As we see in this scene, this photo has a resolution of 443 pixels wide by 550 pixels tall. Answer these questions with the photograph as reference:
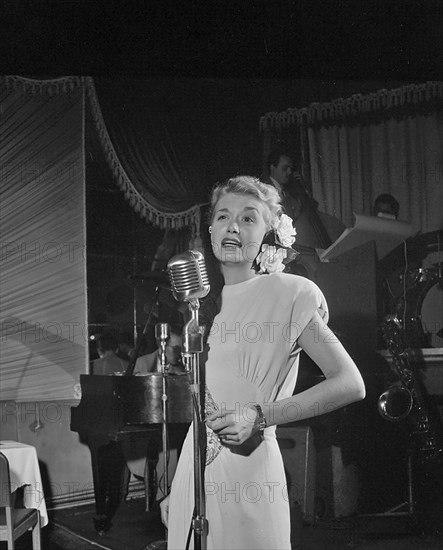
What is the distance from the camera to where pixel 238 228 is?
1921mm

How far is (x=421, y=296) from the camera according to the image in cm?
378

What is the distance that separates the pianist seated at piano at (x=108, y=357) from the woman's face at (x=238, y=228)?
2.37 metres

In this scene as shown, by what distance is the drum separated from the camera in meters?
3.77

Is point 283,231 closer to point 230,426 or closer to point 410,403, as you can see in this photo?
point 230,426

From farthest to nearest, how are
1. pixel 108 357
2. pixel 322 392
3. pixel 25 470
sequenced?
pixel 108 357 → pixel 25 470 → pixel 322 392

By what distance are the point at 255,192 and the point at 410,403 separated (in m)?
2.36

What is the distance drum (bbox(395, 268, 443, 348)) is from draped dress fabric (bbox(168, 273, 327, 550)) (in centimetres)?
216

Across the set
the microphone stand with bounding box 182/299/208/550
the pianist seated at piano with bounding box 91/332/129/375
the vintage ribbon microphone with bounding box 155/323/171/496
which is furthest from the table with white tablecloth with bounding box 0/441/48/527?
the microphone stand with bounding box 182/299/208/550

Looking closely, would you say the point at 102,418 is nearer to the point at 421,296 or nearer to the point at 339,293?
the point at 339,293

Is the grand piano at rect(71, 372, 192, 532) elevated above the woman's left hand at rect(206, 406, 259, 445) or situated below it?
below

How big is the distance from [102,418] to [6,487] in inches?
27.5

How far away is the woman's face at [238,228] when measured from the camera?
1.92 m

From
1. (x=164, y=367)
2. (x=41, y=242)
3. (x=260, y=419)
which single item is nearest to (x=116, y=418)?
(x=164, y=367)

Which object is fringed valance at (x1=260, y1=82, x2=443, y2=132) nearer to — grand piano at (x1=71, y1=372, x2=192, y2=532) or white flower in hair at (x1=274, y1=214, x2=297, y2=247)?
grand piano at (x1=71, y1=372, x2=192, y2=532)
